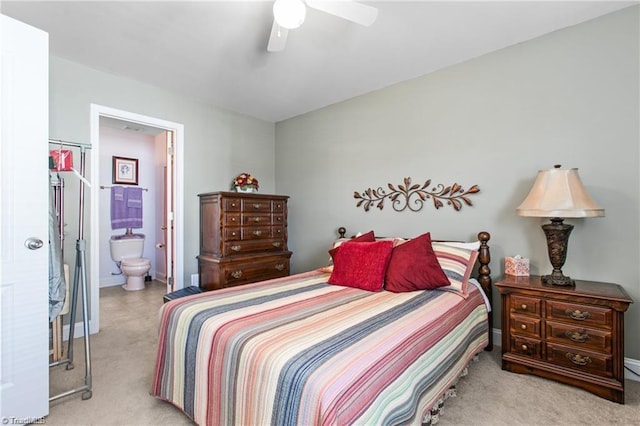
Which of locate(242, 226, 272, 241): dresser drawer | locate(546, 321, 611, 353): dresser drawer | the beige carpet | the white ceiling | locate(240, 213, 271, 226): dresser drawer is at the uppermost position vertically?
the white ceiling

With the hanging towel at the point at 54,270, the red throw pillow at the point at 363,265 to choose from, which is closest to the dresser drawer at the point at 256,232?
the red throw pillow at the point at 363,265

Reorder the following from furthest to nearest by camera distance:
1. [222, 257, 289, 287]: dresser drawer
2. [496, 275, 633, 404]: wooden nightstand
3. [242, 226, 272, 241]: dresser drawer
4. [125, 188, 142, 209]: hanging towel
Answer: [125, 188, 142, 209]: hanging towel, [242, 226, 272, 241]: dresser drawer, [222, 257, 289, 287]: dresser drawer, [496, 275, 633, 404]: wooden nightstand

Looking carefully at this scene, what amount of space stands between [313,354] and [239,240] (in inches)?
97.1

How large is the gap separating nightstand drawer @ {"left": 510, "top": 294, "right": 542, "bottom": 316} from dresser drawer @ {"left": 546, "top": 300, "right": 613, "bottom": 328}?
6cm

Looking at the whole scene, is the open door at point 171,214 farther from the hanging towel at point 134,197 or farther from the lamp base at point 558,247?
the lamp base at point 558,247

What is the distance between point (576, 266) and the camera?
2260 mm

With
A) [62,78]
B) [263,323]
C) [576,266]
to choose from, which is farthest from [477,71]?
[62,78]

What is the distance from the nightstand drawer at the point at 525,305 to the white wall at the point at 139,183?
201 inches

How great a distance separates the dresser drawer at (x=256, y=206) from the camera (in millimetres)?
3529

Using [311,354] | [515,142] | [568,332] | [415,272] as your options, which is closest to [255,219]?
[415,272]

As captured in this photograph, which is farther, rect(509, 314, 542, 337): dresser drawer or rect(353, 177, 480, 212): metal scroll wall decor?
rect(353, 177, 480, 212): metal scroll wall decor

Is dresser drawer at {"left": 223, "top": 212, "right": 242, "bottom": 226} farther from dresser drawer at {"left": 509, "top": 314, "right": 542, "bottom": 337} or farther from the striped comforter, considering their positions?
dresser drawer at {"left": 509, "top": 314, "right": 542, "bottom": 337}

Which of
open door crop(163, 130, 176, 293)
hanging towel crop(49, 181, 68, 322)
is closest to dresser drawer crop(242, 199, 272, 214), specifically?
open door crop(163, 130, 176, 293)

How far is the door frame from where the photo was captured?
2904mm
